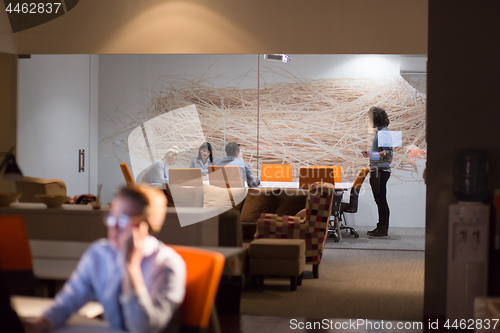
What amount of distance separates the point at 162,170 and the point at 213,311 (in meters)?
0.70

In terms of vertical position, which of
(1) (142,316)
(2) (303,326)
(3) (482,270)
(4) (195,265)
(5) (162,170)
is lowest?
(2) (303,326)

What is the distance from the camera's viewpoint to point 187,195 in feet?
7.13

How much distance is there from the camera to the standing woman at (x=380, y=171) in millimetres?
4551

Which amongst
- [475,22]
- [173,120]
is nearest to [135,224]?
[173,120]

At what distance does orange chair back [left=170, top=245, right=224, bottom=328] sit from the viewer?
172 centimetres

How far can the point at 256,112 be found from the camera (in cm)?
528

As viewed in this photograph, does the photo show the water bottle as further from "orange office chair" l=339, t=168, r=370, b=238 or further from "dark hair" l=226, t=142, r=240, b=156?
"dark hair" l=226, t=142, r=240, b=156

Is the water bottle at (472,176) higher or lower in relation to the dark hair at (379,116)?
lower

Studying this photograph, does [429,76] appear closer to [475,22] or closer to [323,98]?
[475,22]

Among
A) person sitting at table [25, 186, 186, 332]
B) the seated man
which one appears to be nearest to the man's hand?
person sitting at table [25, 186, 186, 332]

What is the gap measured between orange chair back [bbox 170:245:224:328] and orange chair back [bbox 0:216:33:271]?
0.52 meters

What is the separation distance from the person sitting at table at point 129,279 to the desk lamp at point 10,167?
483 millimetres

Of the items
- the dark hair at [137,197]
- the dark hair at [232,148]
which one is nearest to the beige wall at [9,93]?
the dark hair at [137,197]

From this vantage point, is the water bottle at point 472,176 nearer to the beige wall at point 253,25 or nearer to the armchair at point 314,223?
the armchair at point 314,223
